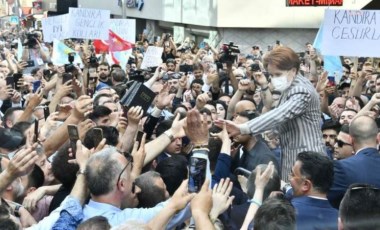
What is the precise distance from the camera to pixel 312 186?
16.3 feet

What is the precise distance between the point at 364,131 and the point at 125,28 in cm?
1069

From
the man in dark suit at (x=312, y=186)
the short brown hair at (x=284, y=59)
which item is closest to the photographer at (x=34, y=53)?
the short brown hair at (x=284, y=59)

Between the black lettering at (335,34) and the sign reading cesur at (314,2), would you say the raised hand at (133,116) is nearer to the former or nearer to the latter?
the black lettering at (335,34)

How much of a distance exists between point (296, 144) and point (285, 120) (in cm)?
26

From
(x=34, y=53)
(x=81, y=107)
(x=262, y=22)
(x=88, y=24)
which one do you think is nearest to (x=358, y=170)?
(x=81, y=107)

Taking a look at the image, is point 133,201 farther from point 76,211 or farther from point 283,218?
point 283,218

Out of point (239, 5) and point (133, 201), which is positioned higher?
point (239, 5)

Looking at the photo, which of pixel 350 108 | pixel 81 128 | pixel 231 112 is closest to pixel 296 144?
pixel 81 128

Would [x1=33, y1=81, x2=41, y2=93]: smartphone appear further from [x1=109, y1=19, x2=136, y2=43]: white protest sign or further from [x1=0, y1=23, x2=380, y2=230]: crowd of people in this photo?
[x1=0, y1=23, x2=380, y2=230]: crowd of people

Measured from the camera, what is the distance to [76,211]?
14.8 feet

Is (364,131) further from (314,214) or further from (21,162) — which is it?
(21,162)

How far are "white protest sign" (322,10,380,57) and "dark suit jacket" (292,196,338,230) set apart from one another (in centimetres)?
503

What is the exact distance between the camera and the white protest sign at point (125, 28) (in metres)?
16.1

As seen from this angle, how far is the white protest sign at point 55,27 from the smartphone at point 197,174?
11017mm
